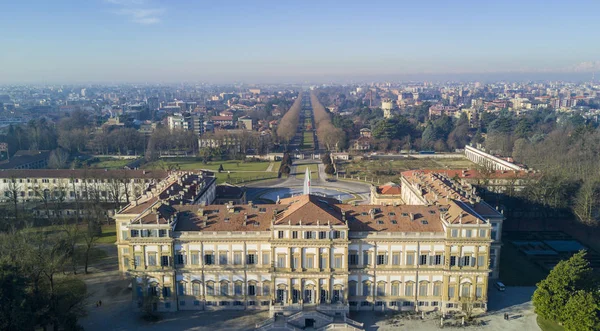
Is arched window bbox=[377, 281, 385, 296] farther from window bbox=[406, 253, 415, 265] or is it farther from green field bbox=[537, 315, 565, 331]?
green field bbox=[537, 315, 565, 331]

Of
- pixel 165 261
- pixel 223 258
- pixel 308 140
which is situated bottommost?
pixel 308 140

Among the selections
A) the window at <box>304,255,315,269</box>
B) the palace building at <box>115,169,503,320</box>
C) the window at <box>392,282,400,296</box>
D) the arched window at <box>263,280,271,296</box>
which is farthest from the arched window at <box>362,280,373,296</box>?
the arched window at <box>263,280,271,296</box>

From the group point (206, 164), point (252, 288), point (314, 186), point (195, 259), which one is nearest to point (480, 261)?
point (252, 288)

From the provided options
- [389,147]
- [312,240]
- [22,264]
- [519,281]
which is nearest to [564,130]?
[389,147]

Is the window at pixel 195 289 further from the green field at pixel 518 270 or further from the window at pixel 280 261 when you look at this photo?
the green field at pixel 518 270

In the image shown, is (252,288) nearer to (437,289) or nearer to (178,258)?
(178,258)

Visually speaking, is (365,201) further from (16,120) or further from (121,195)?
(16,120)
